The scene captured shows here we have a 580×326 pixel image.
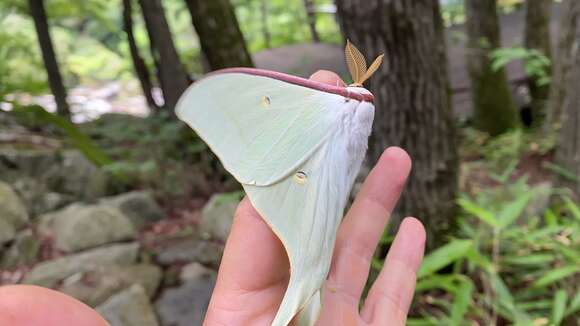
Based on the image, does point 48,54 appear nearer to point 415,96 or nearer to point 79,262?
point 79,262

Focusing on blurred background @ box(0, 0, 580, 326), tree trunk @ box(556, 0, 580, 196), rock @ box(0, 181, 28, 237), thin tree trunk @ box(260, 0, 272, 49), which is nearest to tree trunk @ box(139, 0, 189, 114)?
blurred background @ box(0, 0, 580, 326)

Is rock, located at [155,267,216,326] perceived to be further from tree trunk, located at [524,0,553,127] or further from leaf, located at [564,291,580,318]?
tree trunk, located at [524,0,553,127]

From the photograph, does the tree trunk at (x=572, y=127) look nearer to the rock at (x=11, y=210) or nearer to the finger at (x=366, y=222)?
the finger at (x=366, y=222)

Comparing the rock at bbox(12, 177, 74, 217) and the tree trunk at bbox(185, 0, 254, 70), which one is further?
the rock at bbox(12, 177, 74, 217)

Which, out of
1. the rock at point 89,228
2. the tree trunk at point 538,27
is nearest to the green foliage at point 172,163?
the rock at point 89,228

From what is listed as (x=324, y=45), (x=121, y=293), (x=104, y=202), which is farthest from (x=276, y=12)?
(x=121, y=293)

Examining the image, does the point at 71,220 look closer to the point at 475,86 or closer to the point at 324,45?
the point at 475,86
